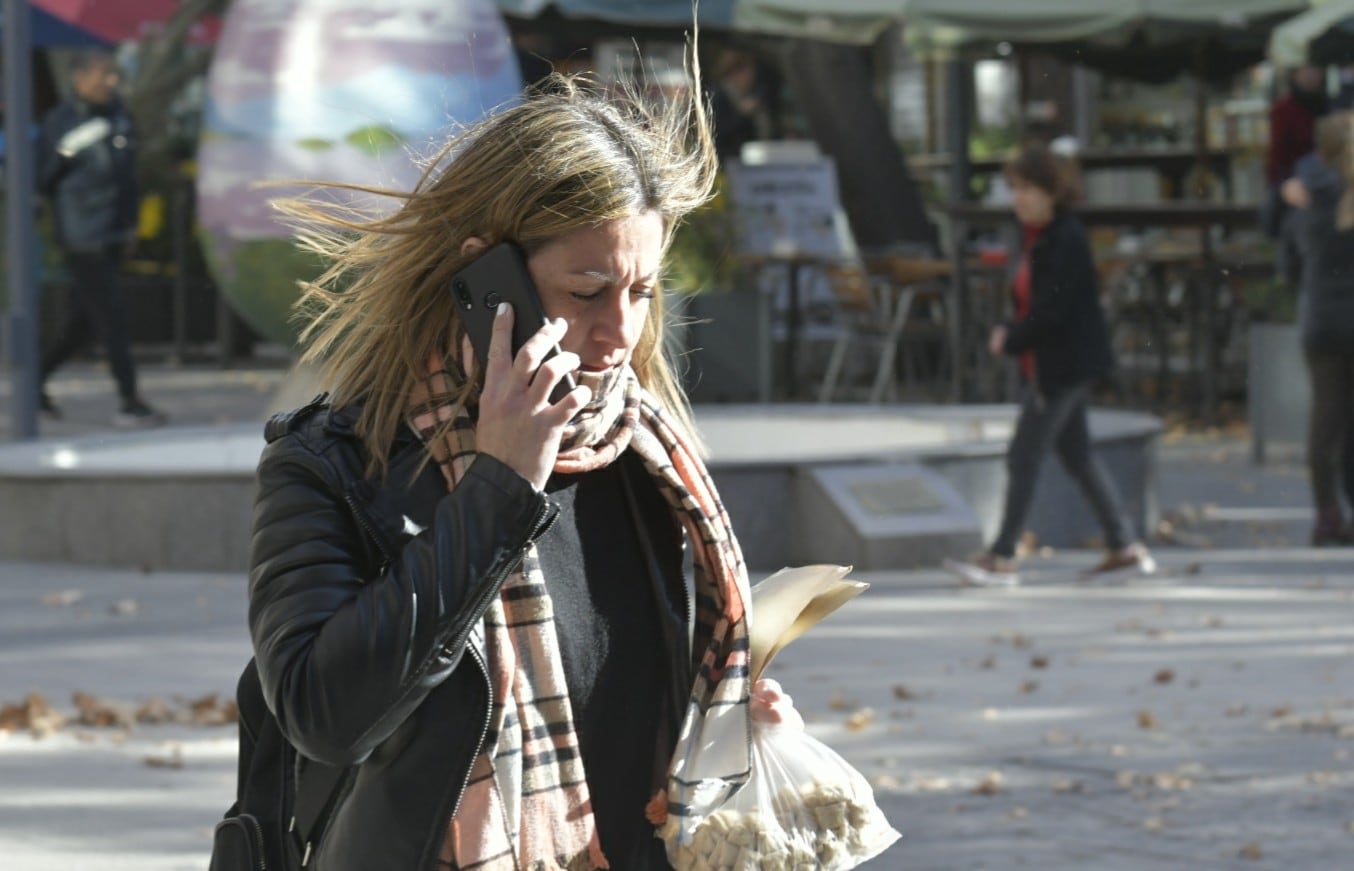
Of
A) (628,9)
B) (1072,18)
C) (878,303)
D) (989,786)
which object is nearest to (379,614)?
(989,786)

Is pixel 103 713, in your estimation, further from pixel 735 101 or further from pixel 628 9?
pixel 735 101

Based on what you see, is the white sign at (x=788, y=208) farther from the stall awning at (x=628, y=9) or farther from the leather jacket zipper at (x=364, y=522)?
the leather jacket zipper at (x=364, y=522)

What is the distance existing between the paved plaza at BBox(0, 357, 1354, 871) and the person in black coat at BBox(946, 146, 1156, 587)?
6.5 inches

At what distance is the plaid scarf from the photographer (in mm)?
2445

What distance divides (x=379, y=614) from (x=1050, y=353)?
7.94 m

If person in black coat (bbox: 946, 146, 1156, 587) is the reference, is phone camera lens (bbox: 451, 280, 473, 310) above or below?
above

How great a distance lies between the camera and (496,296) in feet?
8.04

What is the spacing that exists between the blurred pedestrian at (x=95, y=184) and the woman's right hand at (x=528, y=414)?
43.3 feet

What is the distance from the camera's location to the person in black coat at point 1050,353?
32.2 ft

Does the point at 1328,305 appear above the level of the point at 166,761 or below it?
above

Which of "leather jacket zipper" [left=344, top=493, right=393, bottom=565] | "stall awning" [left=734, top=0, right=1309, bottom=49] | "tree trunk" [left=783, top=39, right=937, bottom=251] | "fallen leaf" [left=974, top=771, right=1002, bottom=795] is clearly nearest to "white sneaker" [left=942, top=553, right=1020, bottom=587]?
"fallen leaf" [left=974, top=771, right=1002, bottom=795]

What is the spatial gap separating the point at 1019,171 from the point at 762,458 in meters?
1.68

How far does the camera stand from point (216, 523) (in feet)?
34.0

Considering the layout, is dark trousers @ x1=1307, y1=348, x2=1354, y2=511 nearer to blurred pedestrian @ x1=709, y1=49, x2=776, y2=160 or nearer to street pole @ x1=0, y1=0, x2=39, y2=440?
street pole @ x1=0, y1=0, x2=39, y2=440
